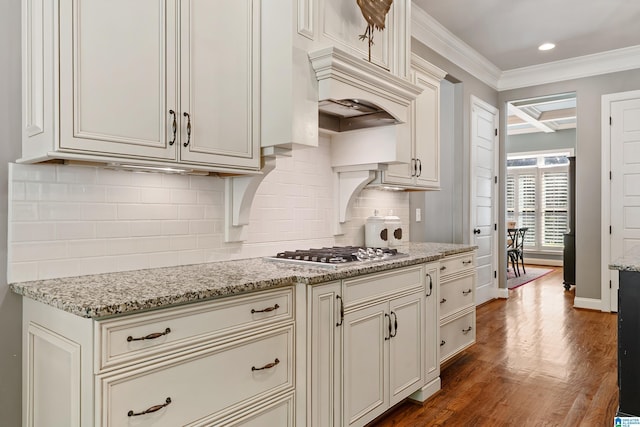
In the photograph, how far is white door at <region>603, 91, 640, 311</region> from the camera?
4.77 meters

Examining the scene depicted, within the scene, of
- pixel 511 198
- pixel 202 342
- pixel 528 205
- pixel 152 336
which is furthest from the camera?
pixel 511 198

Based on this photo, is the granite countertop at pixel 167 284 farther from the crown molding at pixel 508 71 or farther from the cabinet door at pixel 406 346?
the crown molding at pixel 508 71

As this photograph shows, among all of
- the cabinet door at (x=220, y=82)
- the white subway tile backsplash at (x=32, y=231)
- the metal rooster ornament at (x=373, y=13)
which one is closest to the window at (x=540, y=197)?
the metal rooster ornament at (x=373, y=13)

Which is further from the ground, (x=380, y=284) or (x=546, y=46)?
(x=546, y=46)

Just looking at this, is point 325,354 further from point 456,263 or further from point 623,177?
point 623,177

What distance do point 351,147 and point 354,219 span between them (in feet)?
1.86

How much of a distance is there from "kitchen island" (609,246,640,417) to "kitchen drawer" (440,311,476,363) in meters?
1.04

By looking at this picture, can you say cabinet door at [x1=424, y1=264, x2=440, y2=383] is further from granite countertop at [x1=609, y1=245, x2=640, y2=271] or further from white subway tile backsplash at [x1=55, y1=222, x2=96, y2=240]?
white subway tile backsplash at [x1=55, y1=222, x2=96, y2=240]

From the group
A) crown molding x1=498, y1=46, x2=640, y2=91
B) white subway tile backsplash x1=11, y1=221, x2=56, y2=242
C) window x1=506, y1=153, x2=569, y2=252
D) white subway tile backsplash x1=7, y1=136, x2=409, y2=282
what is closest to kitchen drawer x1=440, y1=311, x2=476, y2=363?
white subway tile backsplash x1=7, y1=136, x2=409, y2=282

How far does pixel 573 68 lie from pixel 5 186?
573cm

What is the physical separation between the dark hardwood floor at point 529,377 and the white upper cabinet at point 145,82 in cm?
183

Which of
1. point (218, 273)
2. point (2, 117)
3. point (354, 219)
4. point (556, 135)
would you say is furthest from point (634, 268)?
point (556, 135)

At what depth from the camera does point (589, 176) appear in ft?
16.6

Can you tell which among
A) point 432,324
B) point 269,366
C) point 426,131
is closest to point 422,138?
point 426,131
